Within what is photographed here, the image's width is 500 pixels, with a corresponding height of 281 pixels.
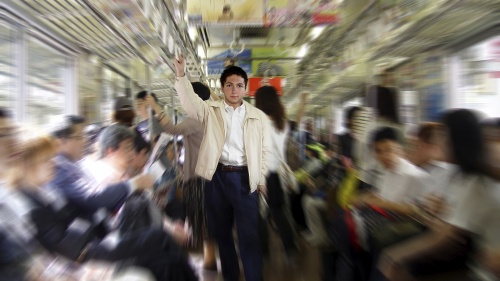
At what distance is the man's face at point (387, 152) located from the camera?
209 centimetres

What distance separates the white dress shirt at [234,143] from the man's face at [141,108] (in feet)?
2.07

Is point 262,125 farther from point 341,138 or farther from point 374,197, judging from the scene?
point 374,197

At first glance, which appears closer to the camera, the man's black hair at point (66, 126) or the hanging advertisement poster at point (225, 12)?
the man's black hair at point (66, 126)

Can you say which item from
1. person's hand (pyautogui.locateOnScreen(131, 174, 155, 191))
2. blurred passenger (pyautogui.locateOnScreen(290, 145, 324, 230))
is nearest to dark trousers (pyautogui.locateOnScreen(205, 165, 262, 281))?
person's hand (pyautogui.locateOnScreen(131, 174, 155, 191))

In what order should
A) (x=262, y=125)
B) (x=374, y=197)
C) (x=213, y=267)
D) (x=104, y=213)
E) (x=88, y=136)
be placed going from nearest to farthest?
1. (x=88, y=136)
2. (x=104, y=213)
3. (x=374, y=197)
4. (x=262, y=125)
5. (x=213, y=267)

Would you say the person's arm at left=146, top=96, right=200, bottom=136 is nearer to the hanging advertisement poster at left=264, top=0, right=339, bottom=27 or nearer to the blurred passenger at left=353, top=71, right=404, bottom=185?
the hanging advertisement poster at left=264, top=0, right=339, bottom=27

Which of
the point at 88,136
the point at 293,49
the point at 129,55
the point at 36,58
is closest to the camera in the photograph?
the point at 36,58

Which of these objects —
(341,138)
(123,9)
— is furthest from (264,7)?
(123,9)

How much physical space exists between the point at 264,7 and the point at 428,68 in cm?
154

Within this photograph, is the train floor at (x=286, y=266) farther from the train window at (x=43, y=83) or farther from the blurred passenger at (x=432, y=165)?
the train window at (x=43, y=83)

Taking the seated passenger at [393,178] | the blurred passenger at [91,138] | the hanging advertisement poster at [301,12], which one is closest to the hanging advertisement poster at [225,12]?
the hanging advertisement poster at [301,12]

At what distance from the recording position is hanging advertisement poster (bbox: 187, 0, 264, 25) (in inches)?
114

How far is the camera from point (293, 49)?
4703mm

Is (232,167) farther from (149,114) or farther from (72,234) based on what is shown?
(72,234)
